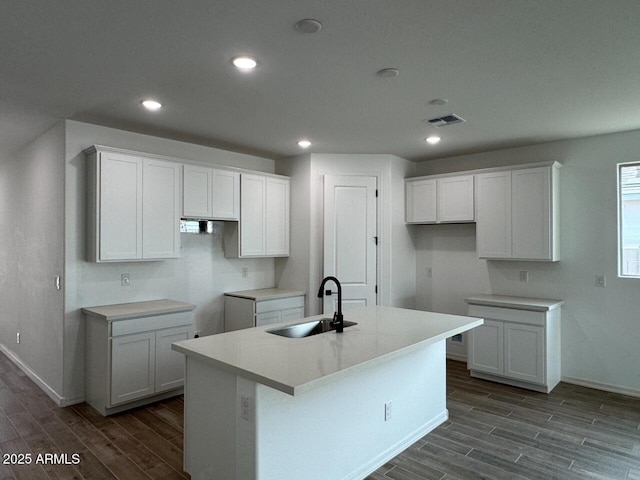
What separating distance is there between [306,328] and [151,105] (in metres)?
2.23

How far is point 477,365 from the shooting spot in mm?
4516

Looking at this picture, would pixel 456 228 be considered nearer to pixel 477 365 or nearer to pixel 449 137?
pixel 449 137

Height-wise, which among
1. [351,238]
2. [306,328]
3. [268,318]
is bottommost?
[268,318]

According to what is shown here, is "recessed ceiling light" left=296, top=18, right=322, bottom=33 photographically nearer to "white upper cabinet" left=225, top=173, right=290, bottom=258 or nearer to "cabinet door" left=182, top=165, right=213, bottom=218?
"cabinet door" left=182, top=165, right=213, bottom=218

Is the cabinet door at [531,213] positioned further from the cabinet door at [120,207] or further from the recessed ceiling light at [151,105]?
the cabinet door at [120,207]

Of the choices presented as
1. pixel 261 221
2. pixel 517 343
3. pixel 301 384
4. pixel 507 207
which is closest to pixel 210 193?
pixel 261 221

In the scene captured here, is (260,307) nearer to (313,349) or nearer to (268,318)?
(268,318)

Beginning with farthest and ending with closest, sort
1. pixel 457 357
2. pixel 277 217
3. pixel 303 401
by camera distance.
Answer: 1. pixel 457 357
2. pixel 277 217
3. pixel 303 401

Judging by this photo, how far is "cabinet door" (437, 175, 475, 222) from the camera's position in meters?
4.85

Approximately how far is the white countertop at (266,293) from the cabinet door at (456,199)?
206 centimetres

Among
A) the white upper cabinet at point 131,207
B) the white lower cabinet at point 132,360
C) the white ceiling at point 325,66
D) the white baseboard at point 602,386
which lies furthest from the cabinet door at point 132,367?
the white baseboard at point 602,386

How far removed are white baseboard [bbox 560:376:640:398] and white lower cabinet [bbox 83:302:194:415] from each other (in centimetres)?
409

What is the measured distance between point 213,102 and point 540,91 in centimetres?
254

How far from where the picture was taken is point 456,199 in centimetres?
496
